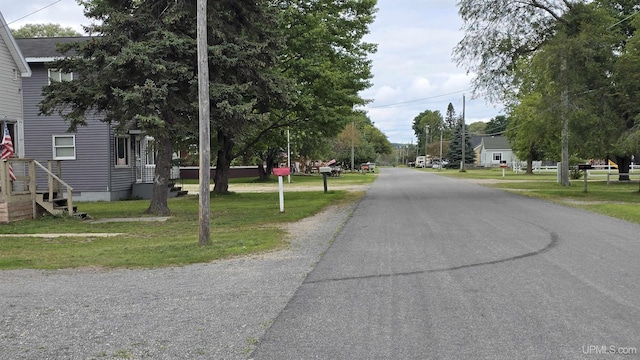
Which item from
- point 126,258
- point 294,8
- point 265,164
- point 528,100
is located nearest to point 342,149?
point 265,164

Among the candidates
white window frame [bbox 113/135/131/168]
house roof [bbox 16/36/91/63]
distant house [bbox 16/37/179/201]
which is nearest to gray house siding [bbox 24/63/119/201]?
distant house [bbox 16/37/179/201]

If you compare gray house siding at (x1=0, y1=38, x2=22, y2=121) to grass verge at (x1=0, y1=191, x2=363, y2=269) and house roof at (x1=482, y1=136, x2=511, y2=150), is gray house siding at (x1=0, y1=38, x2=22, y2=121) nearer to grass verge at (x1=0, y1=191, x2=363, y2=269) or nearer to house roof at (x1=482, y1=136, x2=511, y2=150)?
grass verge at (x1=0, y1=191, x2=363, y2=269)

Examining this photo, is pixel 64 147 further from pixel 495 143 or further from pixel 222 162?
pixel 495 143

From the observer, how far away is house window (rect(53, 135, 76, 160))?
24.1 meters

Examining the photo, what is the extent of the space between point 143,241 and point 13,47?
40.1ft

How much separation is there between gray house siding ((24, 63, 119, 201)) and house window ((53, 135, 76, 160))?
0.45ft

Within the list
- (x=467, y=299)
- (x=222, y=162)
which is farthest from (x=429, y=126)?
(x=467, y=299)

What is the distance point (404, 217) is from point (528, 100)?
3654 centimetres

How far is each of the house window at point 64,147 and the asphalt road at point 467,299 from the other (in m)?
17.3

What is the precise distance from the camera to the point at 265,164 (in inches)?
2130

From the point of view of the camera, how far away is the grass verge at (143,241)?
930cm

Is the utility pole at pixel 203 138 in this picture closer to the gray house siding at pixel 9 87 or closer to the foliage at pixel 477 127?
the gray house siding at pixel 9 87

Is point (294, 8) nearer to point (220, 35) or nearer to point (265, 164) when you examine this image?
point (220, 35)

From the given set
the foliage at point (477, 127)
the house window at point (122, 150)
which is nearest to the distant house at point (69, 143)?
the house window at point (122, 150)
